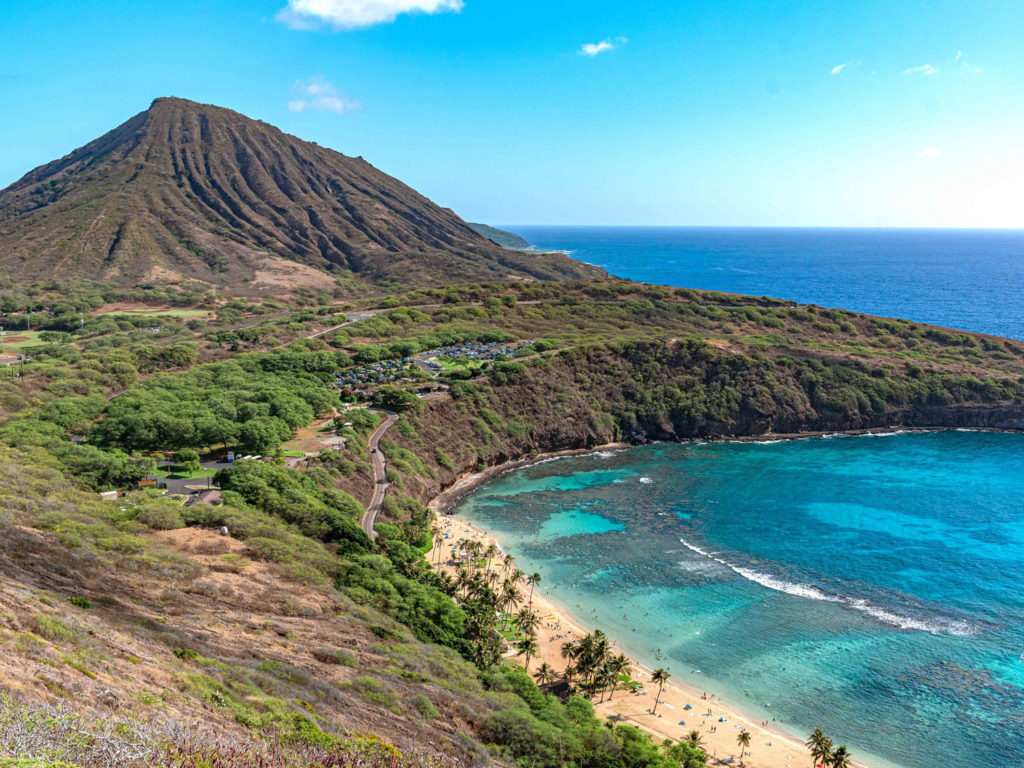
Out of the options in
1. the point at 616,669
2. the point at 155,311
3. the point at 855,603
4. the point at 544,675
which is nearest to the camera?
the point at 616,669

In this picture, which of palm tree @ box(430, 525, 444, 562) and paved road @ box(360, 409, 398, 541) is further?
paved road @ box(360, 409, 398, 541)

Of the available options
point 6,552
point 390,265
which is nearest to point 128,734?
point 6,552

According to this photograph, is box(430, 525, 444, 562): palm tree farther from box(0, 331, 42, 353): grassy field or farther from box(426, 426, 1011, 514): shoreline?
box(0, 331, 42, 353): grassy field

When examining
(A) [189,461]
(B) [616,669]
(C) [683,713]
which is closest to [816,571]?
(C) [683,713]

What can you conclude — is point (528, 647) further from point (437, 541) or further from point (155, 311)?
point (155, 311)

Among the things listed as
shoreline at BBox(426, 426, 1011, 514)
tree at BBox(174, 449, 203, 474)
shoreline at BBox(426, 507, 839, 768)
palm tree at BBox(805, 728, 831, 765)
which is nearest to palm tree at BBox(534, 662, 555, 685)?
shoreline at BBox(426, 507, 839, 768)

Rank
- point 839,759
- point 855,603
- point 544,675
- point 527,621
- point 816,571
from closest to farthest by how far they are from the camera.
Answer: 1. point 839,759
2. point 544,675
3. point 527,621
4. point 855,603
5. point 816,571

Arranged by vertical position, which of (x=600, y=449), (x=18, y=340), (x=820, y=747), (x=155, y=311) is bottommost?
(x=820, y=747)
